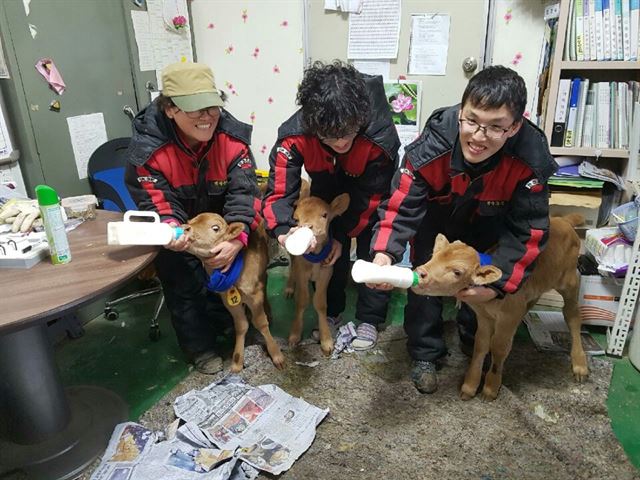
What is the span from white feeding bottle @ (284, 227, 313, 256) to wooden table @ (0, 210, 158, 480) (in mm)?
554

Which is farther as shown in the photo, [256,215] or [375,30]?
[375,30]

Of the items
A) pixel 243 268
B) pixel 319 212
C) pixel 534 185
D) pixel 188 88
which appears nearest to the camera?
pixel 534 185

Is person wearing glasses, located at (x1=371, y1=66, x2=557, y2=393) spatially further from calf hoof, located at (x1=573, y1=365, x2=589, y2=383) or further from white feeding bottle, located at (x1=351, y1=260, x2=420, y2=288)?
calf hoof, located at (x1=573, y1=365, x2=589, y2=383)

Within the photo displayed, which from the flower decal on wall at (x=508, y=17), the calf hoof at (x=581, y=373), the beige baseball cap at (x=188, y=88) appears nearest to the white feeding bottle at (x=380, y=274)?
the beige baseball cap at (x=188, y=88)

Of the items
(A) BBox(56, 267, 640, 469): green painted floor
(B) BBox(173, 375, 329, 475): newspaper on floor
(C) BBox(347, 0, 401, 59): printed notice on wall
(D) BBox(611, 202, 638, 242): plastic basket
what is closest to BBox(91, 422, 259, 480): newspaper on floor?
(B) BBox(173, 375, 329, 475): newspaper on floor

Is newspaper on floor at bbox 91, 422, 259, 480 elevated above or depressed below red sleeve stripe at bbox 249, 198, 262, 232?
below

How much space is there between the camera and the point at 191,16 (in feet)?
12.3

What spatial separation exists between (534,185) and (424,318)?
850 millimetres

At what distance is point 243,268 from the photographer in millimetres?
2332

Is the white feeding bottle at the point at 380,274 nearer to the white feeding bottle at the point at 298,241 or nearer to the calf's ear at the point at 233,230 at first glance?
the white feeding bottle at the point at 298,241

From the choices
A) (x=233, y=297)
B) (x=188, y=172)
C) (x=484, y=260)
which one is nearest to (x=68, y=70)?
(x=188, y=172)

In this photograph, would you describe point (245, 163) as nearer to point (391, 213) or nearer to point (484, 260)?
point (391, 213)

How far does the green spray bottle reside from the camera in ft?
5.40

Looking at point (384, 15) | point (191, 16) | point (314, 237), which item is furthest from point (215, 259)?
point (191, 16)
